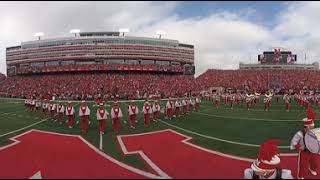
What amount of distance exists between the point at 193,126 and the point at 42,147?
782cm

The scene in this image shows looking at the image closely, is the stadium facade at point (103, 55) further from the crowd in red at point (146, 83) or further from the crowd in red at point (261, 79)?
the crowd in red at point (261, 79)

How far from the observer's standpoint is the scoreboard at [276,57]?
91.2m

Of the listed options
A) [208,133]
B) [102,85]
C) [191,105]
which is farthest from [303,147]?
[102,85]

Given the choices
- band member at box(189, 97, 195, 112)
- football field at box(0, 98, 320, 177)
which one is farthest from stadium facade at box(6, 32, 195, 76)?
football field at box(0, 98, 320, 177)

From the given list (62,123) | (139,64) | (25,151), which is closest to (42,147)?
(25,151)

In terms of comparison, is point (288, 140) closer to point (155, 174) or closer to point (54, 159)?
point (155, 174)

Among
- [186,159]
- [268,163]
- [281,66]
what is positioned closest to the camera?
[268,163]

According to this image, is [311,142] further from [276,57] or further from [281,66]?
[281,66]

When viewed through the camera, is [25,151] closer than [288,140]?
Yes

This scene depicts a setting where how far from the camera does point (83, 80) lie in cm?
6762

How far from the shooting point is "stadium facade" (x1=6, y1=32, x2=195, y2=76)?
263ft

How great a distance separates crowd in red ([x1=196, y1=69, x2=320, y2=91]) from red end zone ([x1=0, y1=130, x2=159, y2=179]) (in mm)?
65407

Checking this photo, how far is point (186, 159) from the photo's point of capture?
32.1 ft

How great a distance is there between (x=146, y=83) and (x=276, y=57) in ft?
143
